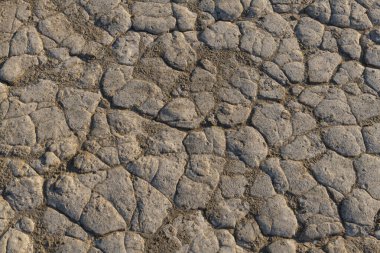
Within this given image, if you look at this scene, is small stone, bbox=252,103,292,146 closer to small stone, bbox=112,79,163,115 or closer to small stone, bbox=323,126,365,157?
small stone, bbox=323,126,365,157

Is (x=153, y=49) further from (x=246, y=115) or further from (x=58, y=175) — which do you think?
(x=58, y=175)

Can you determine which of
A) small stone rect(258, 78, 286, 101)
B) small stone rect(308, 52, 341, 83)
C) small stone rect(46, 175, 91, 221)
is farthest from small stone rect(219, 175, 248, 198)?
small stone rect(308, 52, 341, 83)

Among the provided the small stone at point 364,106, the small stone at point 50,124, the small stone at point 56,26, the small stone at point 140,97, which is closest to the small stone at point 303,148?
the small stone at point 364,106

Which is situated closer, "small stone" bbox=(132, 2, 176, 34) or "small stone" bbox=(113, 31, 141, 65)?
"small stone" bbox=(113, 31, 141, 65)

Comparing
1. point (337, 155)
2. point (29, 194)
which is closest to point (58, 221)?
point (29, 194)

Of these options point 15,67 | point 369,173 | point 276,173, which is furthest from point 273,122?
point 15,67

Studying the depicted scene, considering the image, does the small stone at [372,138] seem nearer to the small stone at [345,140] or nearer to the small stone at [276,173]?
the small stone at [345,140]

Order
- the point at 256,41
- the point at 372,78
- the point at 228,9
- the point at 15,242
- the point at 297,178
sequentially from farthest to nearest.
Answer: the point at 228,9
the point at 256,41
the point at 372,78
the point at 297,178
the point at 15,242

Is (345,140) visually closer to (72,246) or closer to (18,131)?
(72,246)
